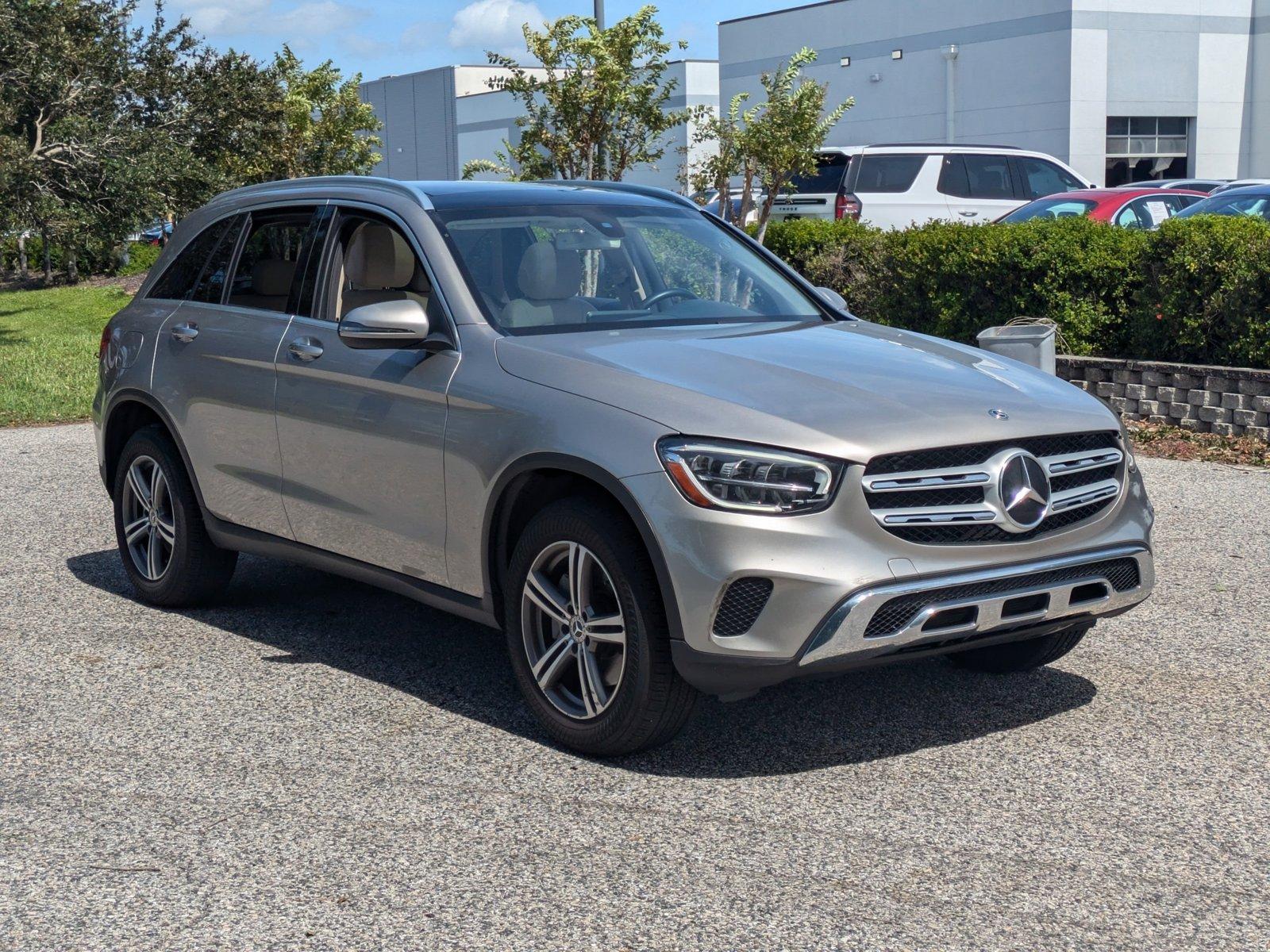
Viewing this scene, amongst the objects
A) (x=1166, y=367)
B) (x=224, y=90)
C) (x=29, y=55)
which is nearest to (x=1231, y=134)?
(x=224, y=90)

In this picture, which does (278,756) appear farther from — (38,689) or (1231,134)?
(1231,134)

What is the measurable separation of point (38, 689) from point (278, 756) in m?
1.35

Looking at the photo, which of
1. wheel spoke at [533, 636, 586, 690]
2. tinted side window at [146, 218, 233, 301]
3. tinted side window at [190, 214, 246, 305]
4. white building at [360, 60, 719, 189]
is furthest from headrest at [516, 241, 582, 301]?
white building at [360, 60, 719, 189]

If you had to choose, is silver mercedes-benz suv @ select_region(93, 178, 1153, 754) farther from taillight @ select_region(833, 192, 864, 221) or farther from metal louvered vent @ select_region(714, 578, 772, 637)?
taillight @ select_region(833, 192, 864, 221)

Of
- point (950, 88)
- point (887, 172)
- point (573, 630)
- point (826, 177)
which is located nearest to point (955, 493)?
point (573, 630)

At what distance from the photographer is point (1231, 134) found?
46344mm

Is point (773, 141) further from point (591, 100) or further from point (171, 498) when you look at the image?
point (171, 498)

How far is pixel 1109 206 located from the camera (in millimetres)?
18438

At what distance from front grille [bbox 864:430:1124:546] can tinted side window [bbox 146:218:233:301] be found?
144 inches

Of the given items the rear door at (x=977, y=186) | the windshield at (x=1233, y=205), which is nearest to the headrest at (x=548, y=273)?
the windshield at (x=1233, y=205)

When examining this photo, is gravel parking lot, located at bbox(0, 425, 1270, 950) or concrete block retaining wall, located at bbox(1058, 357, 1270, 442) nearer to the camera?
gravel parking lot, located at bbox(0, 425, 1270, 950)

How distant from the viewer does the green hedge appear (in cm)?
1118

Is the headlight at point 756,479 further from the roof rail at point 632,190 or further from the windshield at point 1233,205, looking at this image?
the windshield at point 1233,205

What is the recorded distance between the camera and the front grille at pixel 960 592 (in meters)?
4.41
